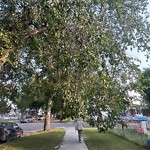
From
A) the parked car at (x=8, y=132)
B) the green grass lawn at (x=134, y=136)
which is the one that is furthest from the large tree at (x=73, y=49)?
the parked car at (x=8, y=132)

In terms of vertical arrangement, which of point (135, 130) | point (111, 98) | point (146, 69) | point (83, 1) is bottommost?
point (135, 130)

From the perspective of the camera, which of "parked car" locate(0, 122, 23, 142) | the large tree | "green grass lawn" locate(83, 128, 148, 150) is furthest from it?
"parked car" locate(0, 122, 23, 142)

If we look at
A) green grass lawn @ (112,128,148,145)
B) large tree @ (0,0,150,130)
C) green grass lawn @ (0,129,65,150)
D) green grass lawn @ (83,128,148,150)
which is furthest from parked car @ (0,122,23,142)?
large tree @ (0,0,150,130)

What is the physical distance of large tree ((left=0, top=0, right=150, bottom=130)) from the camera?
7895 mm

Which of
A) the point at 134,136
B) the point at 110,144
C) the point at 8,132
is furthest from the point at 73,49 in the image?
the point at 8,132

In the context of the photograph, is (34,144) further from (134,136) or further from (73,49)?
(73,49)

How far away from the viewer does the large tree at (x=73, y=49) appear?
25.9 feet

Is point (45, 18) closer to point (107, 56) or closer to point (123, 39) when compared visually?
point (107, 56)

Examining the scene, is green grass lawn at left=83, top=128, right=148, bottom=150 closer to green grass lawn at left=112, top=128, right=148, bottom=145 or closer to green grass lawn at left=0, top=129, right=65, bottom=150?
green grass lawn at left=112, top=128, right=148, bottom=145

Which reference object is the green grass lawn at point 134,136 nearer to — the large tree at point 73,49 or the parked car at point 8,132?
the large tree at point 73,49

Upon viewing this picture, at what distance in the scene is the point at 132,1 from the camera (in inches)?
473

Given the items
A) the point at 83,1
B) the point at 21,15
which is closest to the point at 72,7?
the point at 83,1

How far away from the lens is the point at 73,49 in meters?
8.19

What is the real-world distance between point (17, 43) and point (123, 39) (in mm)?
5555
